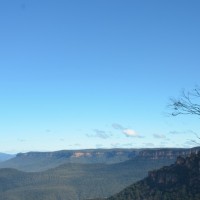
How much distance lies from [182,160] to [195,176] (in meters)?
17.9

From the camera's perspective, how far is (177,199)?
141750mm

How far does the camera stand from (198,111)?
31.6m

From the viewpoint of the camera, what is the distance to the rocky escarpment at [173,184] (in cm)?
14375

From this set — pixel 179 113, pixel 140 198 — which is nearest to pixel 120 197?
pixel 140 198

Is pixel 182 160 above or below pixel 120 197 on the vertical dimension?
above

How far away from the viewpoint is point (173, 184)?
15900cm

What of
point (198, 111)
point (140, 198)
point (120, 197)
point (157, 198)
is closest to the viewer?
point (198, 111)

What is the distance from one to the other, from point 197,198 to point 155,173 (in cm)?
4747

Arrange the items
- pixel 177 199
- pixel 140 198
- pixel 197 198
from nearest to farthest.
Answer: pixel 197 198 < pixel 177 199 < pixel 140 198

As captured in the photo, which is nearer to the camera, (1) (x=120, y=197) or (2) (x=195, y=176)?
(2) (x=195, y=176)

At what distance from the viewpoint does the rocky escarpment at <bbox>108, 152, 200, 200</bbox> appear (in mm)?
143750

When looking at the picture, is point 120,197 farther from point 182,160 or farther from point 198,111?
point 198,111

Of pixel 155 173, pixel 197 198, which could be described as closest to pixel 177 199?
pixel 197 198

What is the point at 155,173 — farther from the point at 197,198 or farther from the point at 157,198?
the point at 197,198
